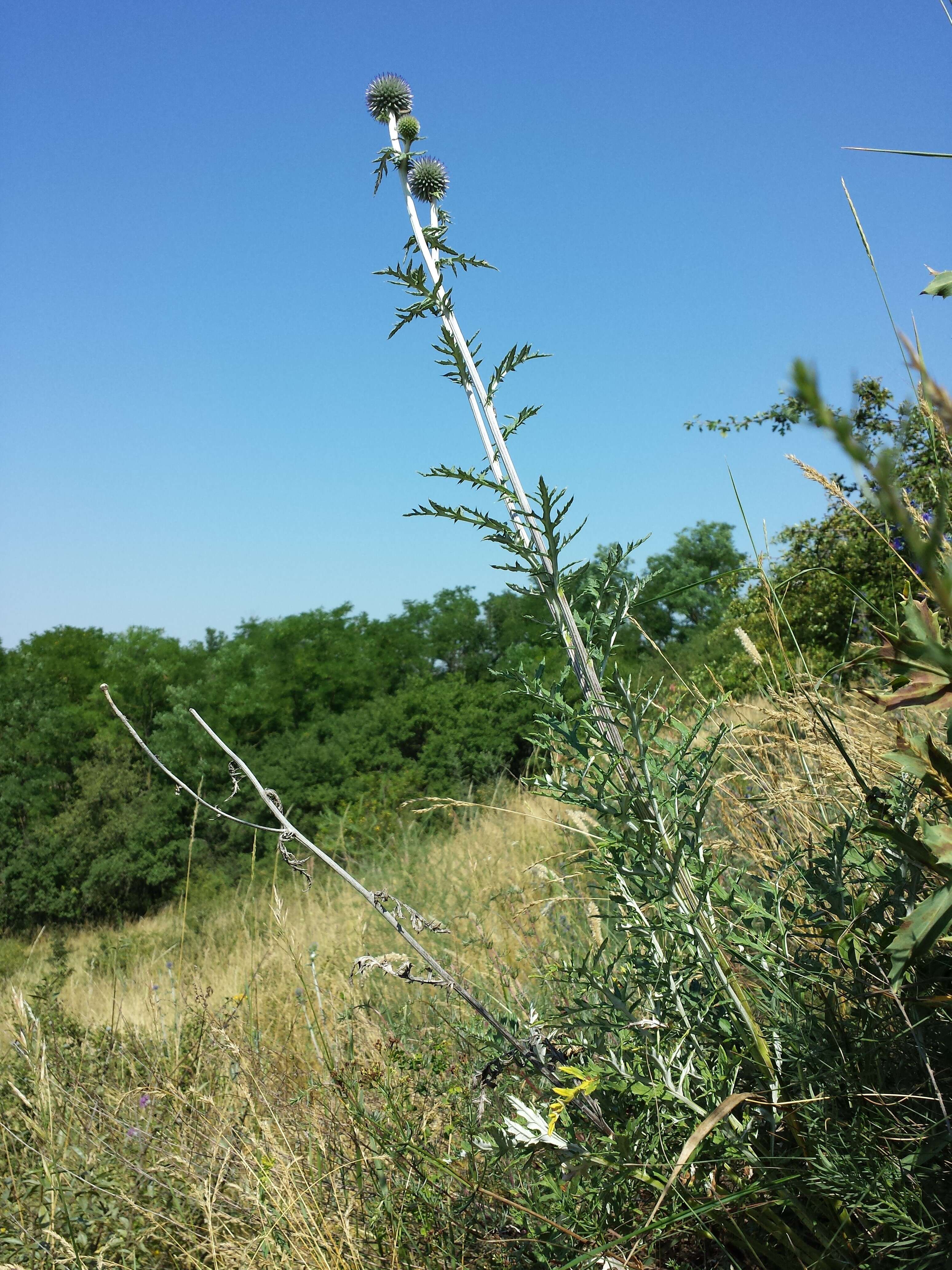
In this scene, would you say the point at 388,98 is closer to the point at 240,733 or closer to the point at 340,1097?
the point at 340,1097

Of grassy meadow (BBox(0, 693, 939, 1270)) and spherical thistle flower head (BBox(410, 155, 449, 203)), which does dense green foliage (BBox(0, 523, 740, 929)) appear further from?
spherical thistle flower head (BBox(410, 155, 449, 203))

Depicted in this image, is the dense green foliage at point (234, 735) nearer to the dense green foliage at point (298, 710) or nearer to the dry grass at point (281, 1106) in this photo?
the dense green foliage at point (298, 710)

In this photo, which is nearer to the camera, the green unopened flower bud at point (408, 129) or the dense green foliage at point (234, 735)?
the green unopened flower bud at point (408, 129)

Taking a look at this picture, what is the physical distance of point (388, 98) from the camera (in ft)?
6.82

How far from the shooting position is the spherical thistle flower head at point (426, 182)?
1.77 metres

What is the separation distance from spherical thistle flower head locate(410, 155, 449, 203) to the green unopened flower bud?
46mm

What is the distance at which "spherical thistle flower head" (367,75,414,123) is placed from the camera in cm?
192

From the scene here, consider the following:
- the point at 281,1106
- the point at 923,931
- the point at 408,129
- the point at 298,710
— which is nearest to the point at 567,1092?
the point at 923,931

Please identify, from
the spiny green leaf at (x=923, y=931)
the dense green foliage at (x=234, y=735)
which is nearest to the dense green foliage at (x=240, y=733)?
the dense green foliage at (x=234, y=735)

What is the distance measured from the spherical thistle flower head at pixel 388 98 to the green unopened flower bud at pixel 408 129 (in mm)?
83

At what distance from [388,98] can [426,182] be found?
1.41ft

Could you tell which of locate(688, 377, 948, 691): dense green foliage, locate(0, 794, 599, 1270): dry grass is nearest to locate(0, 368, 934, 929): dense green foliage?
locate(688, 377, 948, 691): dense green foliage

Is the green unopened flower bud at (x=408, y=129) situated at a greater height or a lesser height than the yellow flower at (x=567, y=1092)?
greater

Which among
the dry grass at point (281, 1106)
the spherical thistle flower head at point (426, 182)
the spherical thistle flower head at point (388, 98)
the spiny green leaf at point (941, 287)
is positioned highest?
the spherical thistle flower head at point (388, 98)
